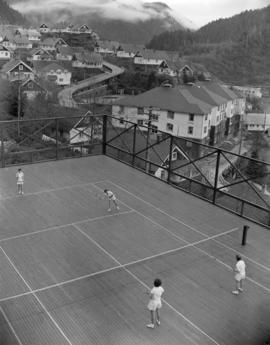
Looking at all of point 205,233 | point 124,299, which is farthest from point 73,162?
point 124,299

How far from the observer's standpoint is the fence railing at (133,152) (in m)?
16.2

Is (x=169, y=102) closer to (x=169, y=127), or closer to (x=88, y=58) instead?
(x=169, y=127)

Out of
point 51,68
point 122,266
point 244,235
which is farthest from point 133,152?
point 51,68

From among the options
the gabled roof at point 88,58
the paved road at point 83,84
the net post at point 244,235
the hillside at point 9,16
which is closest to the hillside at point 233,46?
the paved road at point 83,84

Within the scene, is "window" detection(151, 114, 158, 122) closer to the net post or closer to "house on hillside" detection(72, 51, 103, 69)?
"house on hillside" detection(72, 51, 103, 69)

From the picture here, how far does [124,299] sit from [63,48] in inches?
3365

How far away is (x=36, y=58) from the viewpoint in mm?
83438

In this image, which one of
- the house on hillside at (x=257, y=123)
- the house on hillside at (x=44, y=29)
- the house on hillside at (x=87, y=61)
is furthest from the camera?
the house on hillside at (x=44, y=29)

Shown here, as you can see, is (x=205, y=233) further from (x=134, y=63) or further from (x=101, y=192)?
(x=134, y=63)

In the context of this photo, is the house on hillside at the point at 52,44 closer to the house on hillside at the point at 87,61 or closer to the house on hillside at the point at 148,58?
the house on hillside at the point at 87,61

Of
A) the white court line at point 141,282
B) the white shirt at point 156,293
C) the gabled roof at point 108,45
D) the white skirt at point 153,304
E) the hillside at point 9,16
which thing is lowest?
the white court line at point 141,282

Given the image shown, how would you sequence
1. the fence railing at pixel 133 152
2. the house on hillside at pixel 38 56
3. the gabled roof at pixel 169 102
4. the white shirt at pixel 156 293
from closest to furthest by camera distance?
the white shirt at pixel 156 293, the fence railing at pixel 133 152, the gabled roof at pixel 169 102, the house on hillside at pixel 38 56

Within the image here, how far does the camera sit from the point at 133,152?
644 inches

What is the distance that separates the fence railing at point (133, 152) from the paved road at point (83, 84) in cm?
1582
